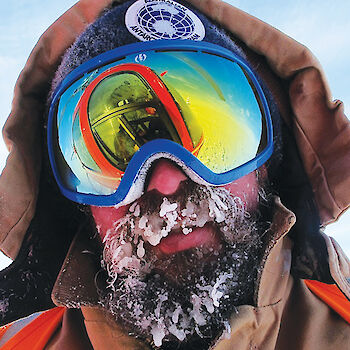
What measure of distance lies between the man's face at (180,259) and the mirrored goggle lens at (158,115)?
115 millimetres

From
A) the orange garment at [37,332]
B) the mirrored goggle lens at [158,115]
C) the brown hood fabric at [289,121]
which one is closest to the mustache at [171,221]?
the mirrored goggle lens at [158,115]

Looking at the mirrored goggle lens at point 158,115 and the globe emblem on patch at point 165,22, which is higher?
the globe emblem on patch at point 165,22

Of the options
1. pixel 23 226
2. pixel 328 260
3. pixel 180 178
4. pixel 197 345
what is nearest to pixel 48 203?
pixel 23 226

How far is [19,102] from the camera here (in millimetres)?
2037

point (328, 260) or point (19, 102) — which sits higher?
point (19, 102)

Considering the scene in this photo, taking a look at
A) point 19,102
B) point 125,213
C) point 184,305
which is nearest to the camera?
point 184,305

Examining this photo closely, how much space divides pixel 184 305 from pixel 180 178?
1.37 ft

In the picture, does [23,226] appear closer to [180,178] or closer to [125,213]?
[125,213]

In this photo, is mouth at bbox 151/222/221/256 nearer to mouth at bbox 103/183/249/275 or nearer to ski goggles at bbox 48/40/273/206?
mouth at bbox 103/183/249/275

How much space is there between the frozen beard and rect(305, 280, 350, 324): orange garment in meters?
0.40

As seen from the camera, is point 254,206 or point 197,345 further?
point 254,206

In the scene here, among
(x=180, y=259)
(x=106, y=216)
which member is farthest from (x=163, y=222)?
(x=106, y=216)

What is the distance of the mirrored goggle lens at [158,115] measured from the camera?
163 cm

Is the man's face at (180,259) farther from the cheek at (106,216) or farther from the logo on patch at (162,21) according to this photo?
the logo on patch at (162,21)
